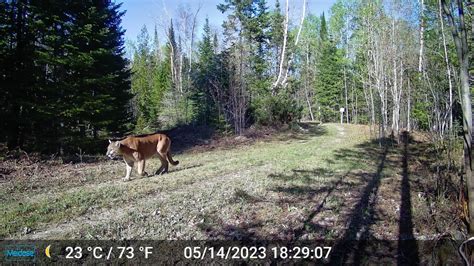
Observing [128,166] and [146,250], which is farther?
[128,166]

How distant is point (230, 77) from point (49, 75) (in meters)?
9.63

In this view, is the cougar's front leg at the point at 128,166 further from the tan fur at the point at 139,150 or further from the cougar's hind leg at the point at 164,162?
the cougar's hind leg at the point at 164,162

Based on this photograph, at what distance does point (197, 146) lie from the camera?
1633cm

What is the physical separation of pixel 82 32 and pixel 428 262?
13.9m

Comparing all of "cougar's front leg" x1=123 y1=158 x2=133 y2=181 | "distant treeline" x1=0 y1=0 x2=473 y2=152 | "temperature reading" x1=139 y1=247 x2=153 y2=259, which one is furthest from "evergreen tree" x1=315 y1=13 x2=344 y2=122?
"temperature reading" x1=139 y1=247 x2=153 y2=259

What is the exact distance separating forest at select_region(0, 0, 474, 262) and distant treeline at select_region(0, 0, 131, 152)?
43 millimetres

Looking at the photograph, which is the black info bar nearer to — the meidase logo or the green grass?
the meidase logo

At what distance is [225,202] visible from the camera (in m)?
6.48

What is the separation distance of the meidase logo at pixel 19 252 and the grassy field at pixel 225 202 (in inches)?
12.8

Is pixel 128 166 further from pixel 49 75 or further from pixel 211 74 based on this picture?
pixel 211 74

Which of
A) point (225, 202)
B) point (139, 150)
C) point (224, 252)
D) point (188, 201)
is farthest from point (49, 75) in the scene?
point (224, 252)

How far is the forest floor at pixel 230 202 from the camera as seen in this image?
5.24 m

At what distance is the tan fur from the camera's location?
815 centimetres

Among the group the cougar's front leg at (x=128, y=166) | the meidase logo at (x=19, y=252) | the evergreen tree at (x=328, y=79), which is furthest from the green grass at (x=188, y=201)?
the evergreen tree at (x=328, y=79)
